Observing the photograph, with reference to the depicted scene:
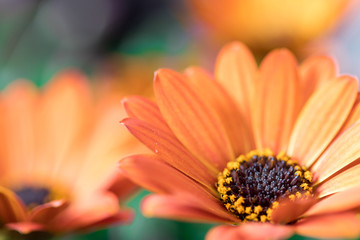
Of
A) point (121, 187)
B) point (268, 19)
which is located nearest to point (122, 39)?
point (268, 19)

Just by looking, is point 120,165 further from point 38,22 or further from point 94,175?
point 38,22

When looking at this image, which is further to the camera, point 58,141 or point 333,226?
point 58,141

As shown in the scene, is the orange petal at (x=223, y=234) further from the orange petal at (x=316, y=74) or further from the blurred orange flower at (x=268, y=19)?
the blurred orange flower at (x=268, y=19)

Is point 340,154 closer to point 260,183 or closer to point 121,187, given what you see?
point 260,183

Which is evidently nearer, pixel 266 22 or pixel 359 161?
pixel 359 161

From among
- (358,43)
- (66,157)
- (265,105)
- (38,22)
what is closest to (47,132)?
(66,157)

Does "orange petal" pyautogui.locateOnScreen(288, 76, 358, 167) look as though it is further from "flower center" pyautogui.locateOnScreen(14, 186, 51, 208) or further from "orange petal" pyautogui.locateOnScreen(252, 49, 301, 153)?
"flower center" pyautogui.locateOnScreen(14, 186, 51, 208)

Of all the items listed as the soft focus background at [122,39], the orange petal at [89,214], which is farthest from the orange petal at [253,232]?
the soft focus background at [122,39]
